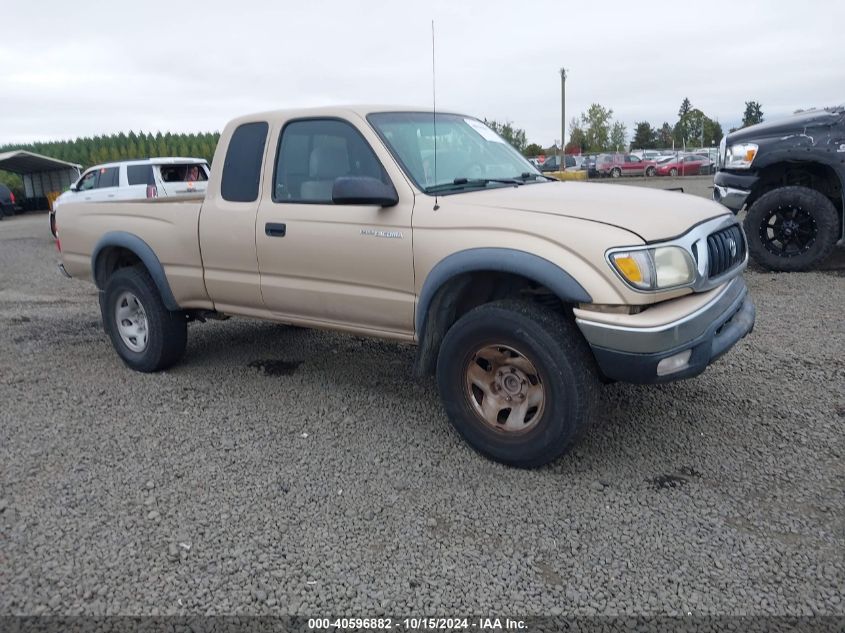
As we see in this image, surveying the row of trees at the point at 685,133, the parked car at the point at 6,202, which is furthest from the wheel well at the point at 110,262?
the row of trees at the point at 685,133

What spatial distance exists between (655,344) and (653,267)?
355mm

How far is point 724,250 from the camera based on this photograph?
12.6 feet

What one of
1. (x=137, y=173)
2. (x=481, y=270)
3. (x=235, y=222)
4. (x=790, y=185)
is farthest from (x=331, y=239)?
(x=137, y=173)

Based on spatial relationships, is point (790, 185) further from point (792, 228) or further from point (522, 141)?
point (522, 141)

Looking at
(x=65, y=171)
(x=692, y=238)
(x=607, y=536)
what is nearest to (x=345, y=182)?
(x=692, y=238)

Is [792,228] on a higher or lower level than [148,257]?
lower

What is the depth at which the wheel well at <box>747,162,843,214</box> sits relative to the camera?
8180 mm

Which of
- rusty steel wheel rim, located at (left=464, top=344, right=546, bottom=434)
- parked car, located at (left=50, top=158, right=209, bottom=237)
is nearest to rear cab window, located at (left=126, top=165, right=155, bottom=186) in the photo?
parked car, located at (left=50, top=158, right=209, bottom=237)

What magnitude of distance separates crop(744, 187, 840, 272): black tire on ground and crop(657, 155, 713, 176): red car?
30.7 meters

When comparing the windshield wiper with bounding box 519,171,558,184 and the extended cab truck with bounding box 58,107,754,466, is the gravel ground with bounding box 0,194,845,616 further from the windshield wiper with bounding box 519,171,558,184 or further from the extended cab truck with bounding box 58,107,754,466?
the windshield wiper with bounding box 519,171,558,184

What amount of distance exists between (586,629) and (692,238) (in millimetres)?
1927

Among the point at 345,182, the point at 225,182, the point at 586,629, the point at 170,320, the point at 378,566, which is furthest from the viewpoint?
the point at 170,320

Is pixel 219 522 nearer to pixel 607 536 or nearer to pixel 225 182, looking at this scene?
pixel 607 536

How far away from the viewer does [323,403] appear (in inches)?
191
